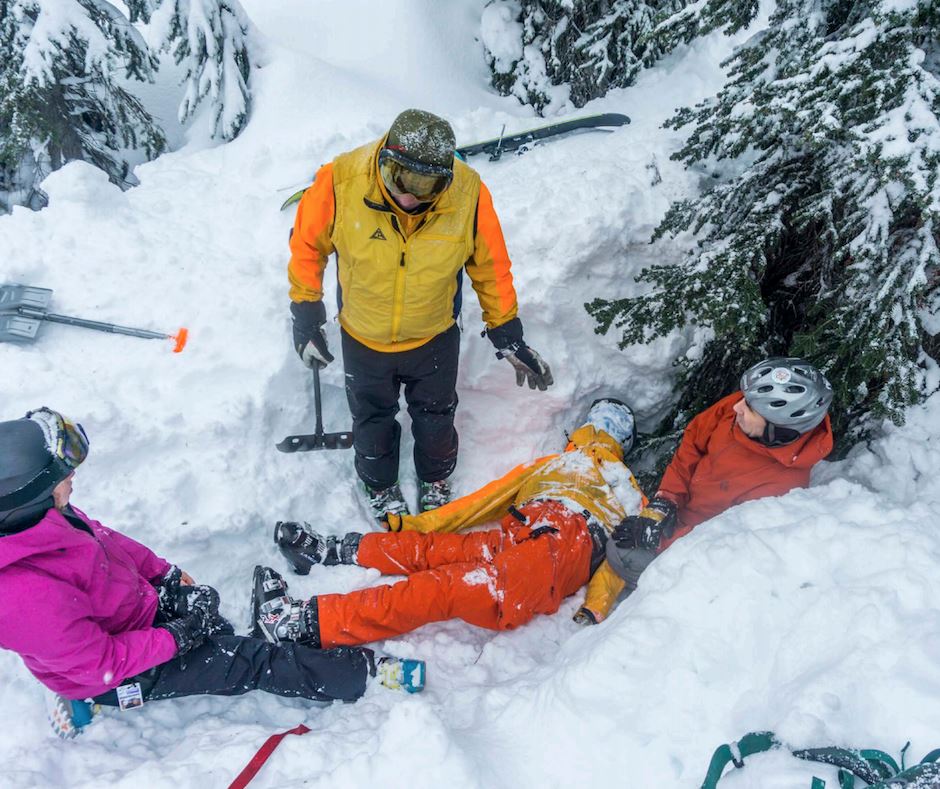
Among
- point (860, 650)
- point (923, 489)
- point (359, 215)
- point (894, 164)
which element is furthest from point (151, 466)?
point (923, 489)

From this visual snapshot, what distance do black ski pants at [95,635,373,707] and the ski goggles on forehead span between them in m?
1.24

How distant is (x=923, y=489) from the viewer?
3936mm

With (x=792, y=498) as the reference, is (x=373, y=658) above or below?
below

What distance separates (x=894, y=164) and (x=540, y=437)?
3.18 m

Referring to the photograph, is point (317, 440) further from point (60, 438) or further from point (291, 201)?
point (291, 201)

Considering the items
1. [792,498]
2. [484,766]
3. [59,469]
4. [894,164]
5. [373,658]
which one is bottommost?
[373,658]

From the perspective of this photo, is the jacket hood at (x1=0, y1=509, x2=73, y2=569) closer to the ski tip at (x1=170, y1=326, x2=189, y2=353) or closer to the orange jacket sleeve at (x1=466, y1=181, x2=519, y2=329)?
the ski tip at (x1=170, y1=326, x2=189, y2=353)

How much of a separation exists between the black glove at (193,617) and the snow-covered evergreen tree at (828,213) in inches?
122

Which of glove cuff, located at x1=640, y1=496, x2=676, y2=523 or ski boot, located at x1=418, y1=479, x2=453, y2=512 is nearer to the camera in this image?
glove cuff, located at x1=640, y1=496, x2=676, y2=523

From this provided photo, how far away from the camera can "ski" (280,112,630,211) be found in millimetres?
6094

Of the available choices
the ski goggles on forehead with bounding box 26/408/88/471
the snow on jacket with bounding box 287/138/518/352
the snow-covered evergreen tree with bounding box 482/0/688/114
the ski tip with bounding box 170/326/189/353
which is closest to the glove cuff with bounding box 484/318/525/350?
the snow on jacket with bounding box 287/138/518/352

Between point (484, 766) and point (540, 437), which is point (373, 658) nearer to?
point (484, 766)

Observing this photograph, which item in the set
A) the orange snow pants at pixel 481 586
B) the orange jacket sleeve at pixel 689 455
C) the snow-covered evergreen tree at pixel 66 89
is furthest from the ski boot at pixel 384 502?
the snow-covered evergreen tree at pixel 66 89

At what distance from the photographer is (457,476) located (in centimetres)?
518
